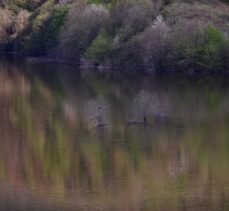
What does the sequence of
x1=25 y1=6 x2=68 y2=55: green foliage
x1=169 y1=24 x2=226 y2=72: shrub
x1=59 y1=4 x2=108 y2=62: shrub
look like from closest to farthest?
x1=169 y1=24 x2=226 y2=72: shrub
x1=59 y1=4 x2=108 y2=62: shrub
x1=25 y1=6 x2=68 y2=55: green foliage

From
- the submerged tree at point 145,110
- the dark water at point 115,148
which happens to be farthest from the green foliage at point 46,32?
the submerged tree at point 145,110

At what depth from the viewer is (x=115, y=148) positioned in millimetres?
36594

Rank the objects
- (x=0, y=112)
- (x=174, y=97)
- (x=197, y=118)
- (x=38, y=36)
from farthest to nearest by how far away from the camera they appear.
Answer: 1. (x=38, y=36)
2. (x=174, y=97)
3. (x=0, y=112)
4. (x=197, y=118)

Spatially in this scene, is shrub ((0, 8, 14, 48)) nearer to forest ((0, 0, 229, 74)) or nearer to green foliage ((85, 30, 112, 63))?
forest ((0, 0, 229, 74))

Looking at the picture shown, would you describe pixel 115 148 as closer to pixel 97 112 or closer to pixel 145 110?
pixel 145 110

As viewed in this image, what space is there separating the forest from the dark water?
927cm

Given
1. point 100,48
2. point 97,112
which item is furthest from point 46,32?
point 97,112

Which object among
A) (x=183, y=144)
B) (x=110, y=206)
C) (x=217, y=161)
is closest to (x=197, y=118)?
(x=183, y=144)

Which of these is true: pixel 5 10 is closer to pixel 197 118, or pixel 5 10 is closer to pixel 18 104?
pixel 18 104

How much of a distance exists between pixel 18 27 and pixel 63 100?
137 ft

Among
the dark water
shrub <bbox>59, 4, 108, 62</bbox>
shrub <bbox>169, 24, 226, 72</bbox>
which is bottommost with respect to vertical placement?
the dark water

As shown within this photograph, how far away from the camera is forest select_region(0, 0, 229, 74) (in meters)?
67.7

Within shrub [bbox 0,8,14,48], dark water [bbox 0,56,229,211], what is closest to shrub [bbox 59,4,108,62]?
shrub [bbox 0,8,14,48]

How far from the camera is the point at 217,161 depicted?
33844 millimetres
